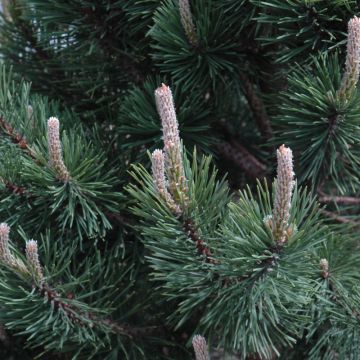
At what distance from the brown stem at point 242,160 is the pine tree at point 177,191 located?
2 cm

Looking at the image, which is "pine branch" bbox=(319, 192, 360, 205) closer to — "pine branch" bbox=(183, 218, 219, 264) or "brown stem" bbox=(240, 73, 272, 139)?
"brown stem" bbox=(240, 73, 272, 139)

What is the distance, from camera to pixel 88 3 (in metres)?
0.91

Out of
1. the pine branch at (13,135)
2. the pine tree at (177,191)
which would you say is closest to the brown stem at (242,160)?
the pine tree at (177,191)

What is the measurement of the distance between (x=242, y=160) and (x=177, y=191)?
1.39 ft

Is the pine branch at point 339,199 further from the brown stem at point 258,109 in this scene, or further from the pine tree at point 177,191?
the brown stem at point 258,109

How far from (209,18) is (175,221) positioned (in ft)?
1.01

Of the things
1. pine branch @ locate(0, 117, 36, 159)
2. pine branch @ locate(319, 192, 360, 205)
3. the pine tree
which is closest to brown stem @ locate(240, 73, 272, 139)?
the pine tree

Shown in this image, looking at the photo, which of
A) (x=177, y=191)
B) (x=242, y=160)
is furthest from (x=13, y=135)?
(x=242, y=160)

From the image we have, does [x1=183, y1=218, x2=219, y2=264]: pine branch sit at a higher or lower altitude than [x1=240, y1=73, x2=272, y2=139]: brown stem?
lower

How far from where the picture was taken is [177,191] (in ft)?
2.13

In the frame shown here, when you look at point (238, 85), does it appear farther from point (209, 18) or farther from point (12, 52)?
point (12, 52)

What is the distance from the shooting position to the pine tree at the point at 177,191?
0.67 m

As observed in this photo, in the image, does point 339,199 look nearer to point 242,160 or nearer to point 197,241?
point 242,160

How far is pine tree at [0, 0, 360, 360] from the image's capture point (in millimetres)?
672
